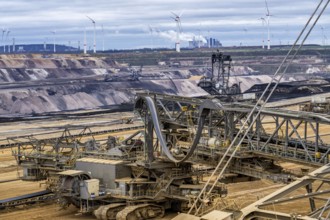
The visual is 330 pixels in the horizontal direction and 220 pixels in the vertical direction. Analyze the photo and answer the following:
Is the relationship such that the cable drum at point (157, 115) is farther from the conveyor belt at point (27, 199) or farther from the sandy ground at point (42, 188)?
the conveyor belt at point (27, 199)

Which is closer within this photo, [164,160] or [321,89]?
[164,160]

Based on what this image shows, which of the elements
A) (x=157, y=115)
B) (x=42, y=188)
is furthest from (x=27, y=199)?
(x=157, y=115)

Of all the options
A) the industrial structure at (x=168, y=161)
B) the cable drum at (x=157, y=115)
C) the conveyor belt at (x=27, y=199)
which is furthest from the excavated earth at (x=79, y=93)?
the cable drum at (x=157, y=115)

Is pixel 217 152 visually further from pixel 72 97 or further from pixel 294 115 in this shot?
pixel 72 97

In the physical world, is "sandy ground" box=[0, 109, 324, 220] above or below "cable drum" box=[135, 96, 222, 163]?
below

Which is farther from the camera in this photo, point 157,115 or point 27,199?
point 27,199

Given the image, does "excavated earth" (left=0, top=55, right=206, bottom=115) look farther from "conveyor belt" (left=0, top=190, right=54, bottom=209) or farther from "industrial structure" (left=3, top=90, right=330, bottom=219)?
"industrial structure" (left=3, top=90, right=330, bottom=219)

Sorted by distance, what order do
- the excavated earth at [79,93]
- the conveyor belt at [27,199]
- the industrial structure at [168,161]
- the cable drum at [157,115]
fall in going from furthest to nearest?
the excavated earth at [79,93], the conveyor belt at [27,199], the industrial structure at [168,161], the cable drum at [157,115]

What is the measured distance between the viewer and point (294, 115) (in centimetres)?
4131

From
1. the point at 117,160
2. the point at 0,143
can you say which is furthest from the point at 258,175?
the point at 0,143

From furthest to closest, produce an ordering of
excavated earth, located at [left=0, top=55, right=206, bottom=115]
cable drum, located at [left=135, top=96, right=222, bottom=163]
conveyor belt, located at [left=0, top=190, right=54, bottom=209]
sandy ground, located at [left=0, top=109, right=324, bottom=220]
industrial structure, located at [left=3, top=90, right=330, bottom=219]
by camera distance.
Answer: excavated earth, located at [left=0, top=55, right=206, bottom=115] < conveyor belt, located at [left=0, top=190, right=54, bottom=209] < sandy ground, located at [left=0, top=109, right=324, bottom=220] < industrial structure, located at [left=3, top=90, right=330, bottom=219] < cable drum, located at [left=135, top=96, right=222, bottom=163]

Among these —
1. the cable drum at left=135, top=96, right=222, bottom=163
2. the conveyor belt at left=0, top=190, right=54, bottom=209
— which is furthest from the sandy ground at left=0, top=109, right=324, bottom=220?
the cable drum at left=135, top=96, right=222, bottom=163

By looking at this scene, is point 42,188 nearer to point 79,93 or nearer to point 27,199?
point 27,199

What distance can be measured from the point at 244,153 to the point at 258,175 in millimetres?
1487
